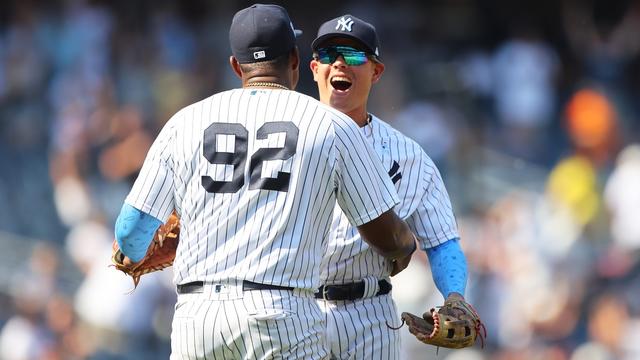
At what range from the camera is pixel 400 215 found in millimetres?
4926

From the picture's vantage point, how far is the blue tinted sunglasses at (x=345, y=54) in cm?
507

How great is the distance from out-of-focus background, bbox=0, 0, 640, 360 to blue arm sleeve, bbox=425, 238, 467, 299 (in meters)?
5.41

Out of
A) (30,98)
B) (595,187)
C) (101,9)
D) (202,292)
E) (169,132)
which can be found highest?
(101,9)

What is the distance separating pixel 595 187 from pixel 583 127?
35.6 inches

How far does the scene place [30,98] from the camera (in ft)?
42.7

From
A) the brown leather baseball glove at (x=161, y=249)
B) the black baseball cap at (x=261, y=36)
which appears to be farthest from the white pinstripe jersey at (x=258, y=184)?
the brown leather baseball glove at (x=161, y=249)

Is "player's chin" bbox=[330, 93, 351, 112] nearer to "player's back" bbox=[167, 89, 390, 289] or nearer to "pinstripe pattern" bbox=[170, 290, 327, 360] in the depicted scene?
"player's back" bbox=[167, 89, 390, 289]

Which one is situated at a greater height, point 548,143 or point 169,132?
point 548,143

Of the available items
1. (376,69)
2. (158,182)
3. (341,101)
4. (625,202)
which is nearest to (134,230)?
(158,182)

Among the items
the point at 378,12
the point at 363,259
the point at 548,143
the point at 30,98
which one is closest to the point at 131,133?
the point at 30,98

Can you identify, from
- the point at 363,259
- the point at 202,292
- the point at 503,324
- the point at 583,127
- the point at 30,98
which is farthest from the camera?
the point at 30,98

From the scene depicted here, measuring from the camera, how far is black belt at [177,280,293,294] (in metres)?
3.97

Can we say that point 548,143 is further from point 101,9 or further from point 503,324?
point 101,9

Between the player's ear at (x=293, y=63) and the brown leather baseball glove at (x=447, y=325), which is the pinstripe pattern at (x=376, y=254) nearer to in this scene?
the brown leather baseball glove at (x=447, y=325)
